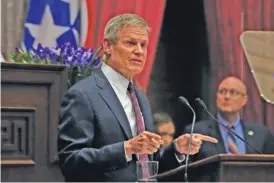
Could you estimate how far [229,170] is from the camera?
330cm

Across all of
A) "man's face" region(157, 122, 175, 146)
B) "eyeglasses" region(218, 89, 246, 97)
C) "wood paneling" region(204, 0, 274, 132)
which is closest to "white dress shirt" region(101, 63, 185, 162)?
"man's face" region(157, 122, 175, 146)

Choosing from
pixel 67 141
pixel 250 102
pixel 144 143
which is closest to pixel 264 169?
pixel 144 143

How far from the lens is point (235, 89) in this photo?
6.23 m

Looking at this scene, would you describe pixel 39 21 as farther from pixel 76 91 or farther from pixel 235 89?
pixel 76 91

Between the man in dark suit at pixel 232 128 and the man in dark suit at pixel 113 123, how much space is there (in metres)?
1.52

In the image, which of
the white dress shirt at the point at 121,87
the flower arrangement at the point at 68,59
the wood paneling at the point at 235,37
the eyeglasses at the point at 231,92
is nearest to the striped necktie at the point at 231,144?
the eyeglasses at the point at 231,92

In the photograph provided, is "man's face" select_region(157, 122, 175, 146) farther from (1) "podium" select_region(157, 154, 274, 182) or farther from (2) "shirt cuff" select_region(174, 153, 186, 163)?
(1) "podium" select_region(157, 154, 274, 182)

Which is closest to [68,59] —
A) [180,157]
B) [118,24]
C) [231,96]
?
[118,24]

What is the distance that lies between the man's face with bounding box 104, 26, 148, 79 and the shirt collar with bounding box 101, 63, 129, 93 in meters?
0.02

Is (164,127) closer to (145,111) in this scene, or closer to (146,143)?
(145,111)

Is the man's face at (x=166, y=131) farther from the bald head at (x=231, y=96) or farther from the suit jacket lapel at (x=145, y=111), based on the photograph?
the suit jacket lapel at (x=145, y=111)

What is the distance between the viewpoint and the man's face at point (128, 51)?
148 inches

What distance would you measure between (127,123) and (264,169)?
668 mm

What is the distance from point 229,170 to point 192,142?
0.29 metres
